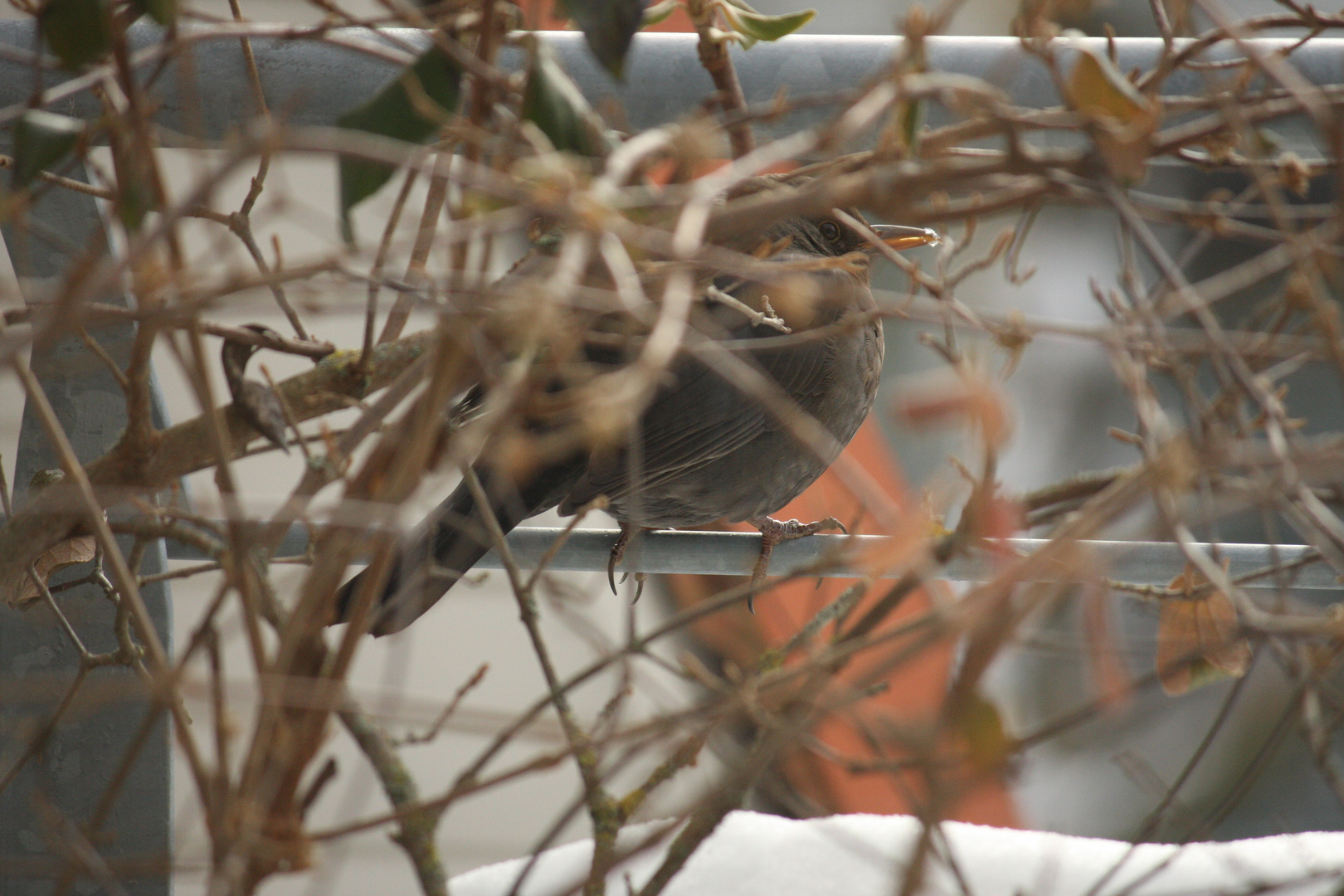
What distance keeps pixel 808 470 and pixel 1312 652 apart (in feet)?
4.21

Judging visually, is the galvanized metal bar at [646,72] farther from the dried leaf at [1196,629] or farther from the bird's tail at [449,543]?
the dried leaf at [1196,629]

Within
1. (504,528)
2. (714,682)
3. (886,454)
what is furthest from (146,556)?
(886,454)

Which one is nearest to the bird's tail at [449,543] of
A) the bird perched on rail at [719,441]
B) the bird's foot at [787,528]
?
the bird perched on rail at [719,441]

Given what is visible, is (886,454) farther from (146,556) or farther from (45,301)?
(45,301)

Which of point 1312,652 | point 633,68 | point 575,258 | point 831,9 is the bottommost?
point 1312,652

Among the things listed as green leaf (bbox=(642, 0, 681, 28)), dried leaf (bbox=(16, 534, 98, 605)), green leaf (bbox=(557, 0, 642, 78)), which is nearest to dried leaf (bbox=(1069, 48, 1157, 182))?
green leaf (bbox=(557, 0, 642, 78))

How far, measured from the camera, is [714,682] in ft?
2.48

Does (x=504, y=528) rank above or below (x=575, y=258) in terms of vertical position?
above

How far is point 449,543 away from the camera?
1671 mm

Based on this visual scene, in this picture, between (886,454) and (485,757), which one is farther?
(886,454)

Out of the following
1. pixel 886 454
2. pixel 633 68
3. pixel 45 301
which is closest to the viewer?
pixel 45 301

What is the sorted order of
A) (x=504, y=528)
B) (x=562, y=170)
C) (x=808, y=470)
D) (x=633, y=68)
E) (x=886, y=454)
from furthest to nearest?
(x=886, y=454)
(x=808, y=470)
(x=504, y=528)
(x=633, y=68)
(x=562, y=170)

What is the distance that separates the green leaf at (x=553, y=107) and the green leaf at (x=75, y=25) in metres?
0.27

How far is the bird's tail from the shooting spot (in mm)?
1327
